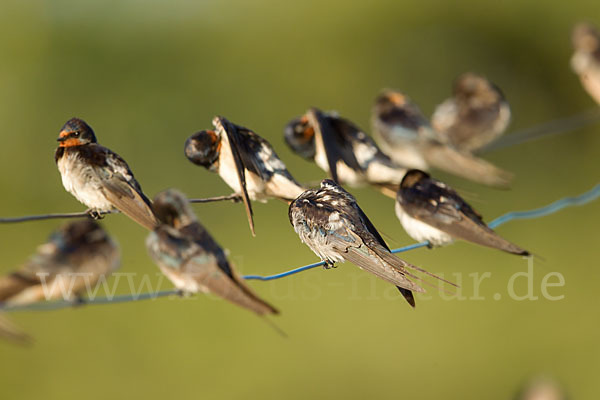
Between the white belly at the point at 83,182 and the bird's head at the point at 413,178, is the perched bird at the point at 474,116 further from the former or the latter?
the white belly at the point at 83,182

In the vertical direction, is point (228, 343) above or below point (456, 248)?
below

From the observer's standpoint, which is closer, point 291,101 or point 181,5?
point 291,101

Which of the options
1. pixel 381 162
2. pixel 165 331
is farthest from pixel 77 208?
pixel 381 162

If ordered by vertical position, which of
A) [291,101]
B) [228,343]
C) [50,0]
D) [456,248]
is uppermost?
[50,0]

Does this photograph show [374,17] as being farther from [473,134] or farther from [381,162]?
[381,162]

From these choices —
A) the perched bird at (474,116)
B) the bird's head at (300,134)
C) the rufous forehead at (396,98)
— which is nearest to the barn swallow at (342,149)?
the bird's head at (300,134)
